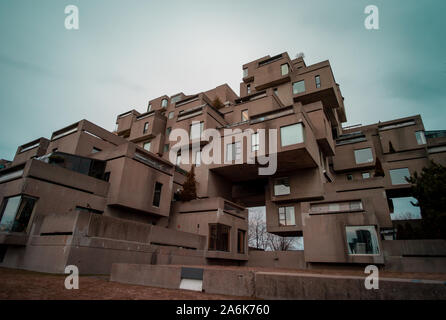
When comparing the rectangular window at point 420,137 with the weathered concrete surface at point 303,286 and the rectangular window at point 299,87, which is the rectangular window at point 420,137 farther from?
the weathered concrete surface at point 303,286

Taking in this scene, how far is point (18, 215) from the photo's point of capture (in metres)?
14.4

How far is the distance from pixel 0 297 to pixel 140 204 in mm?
14847

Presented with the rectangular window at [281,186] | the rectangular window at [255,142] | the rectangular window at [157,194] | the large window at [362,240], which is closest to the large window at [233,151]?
the rectangular window at [255,142]

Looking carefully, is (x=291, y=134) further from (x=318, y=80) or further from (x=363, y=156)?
(x=363, y=156)

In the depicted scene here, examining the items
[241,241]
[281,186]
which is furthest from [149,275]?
[281,186]

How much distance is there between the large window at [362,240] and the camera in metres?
16.8

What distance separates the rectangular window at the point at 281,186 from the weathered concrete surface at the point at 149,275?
67.6 feet

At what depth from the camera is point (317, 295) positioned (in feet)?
15.8

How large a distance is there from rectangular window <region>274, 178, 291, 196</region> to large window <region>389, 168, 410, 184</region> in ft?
47.2

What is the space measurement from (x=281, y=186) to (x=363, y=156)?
49.7ft

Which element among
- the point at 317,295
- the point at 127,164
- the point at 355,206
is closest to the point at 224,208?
the point at 127,164

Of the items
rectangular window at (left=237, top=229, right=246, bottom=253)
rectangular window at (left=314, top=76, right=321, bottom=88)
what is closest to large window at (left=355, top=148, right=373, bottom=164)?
rectangular window at (left=314, top=76, right=321, bottom=88)
